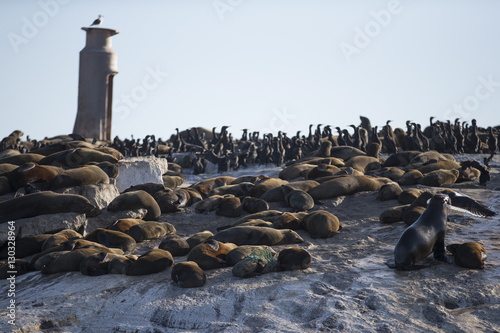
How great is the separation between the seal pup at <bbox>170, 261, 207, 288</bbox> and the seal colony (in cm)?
1

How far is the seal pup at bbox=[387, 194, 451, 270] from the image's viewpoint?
25.4 feet

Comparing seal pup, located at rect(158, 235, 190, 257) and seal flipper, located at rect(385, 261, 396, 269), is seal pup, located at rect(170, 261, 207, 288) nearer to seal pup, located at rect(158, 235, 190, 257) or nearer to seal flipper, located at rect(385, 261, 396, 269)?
seal pup, located at rect(158, 235, 190, 257)

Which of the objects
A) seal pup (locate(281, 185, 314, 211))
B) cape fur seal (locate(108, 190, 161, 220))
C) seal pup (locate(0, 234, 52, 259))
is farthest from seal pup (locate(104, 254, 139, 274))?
seal pup (locate(281, 185, 314, 211))

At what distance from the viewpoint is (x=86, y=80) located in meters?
27.3

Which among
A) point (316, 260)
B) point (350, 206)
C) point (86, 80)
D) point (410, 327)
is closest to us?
point (410, 327)

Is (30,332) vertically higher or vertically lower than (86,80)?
lower

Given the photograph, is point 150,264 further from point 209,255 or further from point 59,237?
point 59,237

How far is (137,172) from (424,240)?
760 cm

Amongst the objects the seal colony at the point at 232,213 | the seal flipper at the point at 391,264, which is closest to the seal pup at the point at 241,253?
the seal colony at the point at 232,213

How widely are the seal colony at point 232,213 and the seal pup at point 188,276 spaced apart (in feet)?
0.04

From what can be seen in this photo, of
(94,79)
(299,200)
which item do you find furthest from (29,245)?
(94,79)

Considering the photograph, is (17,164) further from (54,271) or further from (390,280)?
(390,280)

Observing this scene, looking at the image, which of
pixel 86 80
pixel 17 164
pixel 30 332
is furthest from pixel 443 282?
pixel 86 80

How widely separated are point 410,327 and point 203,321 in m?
1.94
